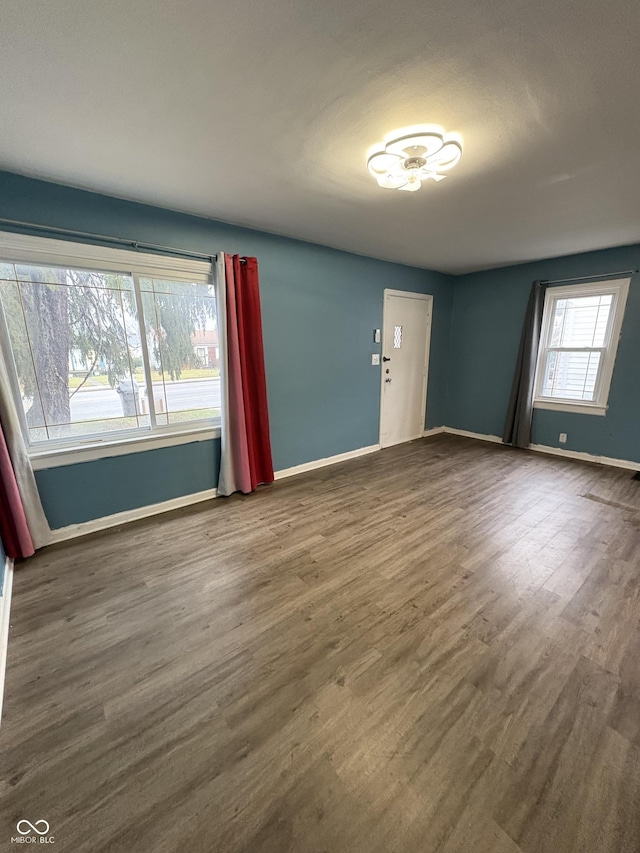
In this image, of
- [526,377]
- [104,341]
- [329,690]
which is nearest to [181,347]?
[104,341]

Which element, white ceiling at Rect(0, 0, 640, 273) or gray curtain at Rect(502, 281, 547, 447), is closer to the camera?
white ceiling at Rect(0, 0, 640, 273)

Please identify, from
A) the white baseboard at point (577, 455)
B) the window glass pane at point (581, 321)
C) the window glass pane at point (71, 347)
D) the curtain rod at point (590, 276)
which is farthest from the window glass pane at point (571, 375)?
the window glass pane at point (71, 347)

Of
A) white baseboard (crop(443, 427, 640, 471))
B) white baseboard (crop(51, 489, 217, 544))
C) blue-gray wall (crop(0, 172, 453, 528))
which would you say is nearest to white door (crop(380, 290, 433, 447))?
blue-gray wall (crop(0, 172, 453, 528))

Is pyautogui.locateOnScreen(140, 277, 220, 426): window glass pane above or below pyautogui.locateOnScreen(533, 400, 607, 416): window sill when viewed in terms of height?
above

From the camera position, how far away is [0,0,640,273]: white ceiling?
1.04 m

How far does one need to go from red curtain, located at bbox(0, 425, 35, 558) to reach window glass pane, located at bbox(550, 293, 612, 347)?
5650mm

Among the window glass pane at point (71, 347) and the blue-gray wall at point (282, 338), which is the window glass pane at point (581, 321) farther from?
the window glass pane at point (71, 347)

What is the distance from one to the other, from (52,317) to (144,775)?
8.51ft

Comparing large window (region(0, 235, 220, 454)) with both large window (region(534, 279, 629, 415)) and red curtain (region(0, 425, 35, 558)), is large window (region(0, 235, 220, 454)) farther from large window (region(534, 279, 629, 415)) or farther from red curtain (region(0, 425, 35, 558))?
large window (region(534, 279, 629, 415))

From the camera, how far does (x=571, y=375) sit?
4.18 m

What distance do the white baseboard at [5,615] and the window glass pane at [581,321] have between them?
18.8 feet

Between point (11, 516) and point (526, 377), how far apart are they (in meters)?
5.42

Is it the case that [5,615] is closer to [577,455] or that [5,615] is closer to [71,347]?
[71,347]

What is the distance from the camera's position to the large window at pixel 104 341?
2.19 meters
